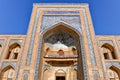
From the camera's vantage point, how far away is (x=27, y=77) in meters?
6.64

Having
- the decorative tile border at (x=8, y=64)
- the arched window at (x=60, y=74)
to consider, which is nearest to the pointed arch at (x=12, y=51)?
the decorative tile border at (x=8, y=64)

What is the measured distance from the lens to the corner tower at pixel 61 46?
7081mm

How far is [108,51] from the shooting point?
9.91m

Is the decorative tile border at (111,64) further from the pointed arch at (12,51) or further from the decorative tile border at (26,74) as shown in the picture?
the pointed arch at (12,51)

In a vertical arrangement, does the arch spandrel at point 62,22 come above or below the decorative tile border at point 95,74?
above

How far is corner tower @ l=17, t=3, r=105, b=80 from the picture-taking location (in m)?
7.08

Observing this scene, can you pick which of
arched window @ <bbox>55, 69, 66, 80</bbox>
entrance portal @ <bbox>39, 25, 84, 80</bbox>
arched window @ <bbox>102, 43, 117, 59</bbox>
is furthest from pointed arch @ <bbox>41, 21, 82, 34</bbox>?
arched window @ <bbox>55, 69, 66, 80</bbox>

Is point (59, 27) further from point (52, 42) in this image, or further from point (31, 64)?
point (31, 64)

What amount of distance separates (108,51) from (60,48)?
2956 mm

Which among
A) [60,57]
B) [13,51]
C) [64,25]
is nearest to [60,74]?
[60,57]

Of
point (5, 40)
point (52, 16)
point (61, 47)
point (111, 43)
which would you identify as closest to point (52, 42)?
point (61, 47)

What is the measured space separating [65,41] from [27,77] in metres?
4.31

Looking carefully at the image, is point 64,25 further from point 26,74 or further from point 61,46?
point 26,74

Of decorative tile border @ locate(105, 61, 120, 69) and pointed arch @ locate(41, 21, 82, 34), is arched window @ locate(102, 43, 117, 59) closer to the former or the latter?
decorative tile border @ locate(105, 61, 120, 69)
